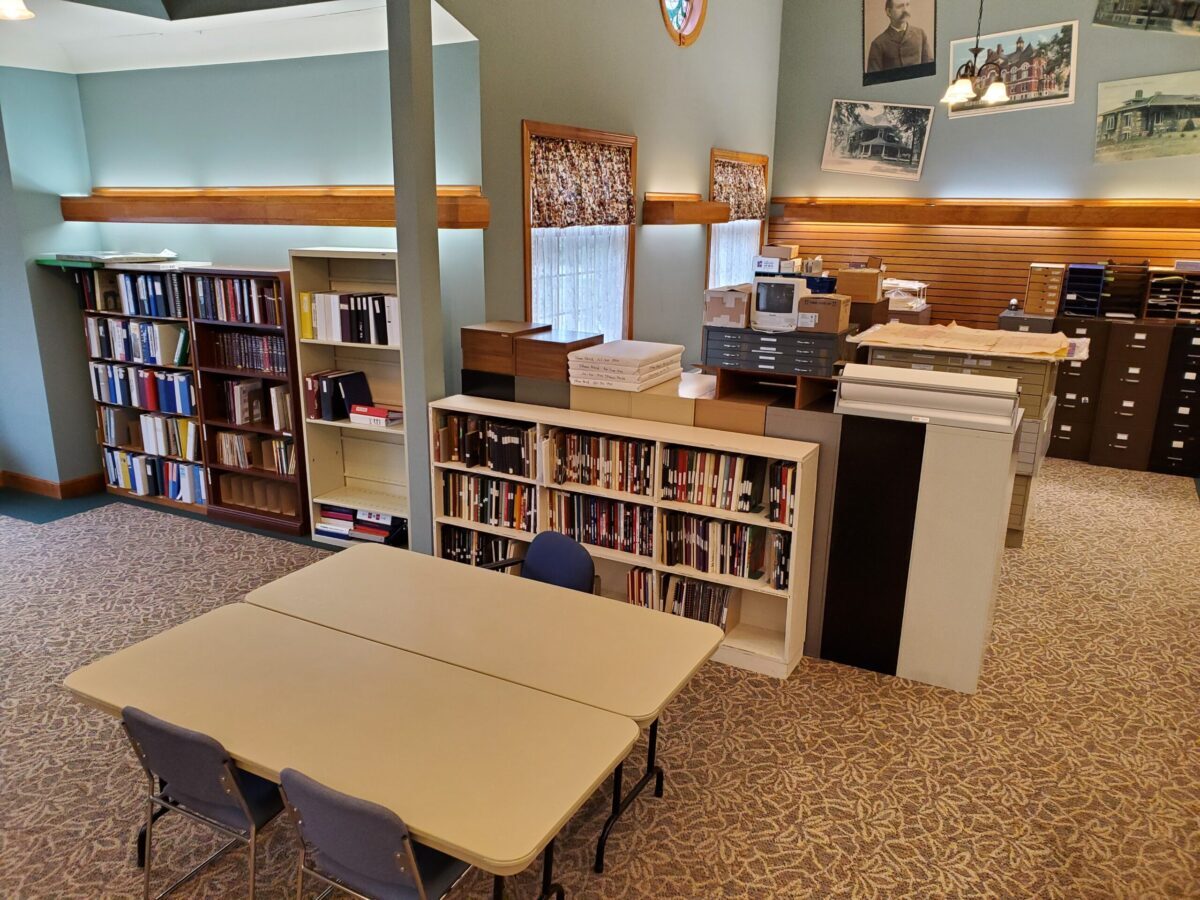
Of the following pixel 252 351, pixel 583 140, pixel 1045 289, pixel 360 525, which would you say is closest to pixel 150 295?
pixel 252 351

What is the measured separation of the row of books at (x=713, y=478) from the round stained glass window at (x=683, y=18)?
513cm

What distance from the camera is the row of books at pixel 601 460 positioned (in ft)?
14.8

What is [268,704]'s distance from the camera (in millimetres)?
2648

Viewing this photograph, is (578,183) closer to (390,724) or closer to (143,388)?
(143,388)

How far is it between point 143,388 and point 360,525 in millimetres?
2189

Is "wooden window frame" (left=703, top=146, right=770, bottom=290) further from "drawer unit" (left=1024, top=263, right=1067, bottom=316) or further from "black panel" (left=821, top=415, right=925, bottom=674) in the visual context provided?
"black panel" (left=821, top=415, right=925, bottom=674)

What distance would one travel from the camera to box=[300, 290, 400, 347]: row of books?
5.43 m

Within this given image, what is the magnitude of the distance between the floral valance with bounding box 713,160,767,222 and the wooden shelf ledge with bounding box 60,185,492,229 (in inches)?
170

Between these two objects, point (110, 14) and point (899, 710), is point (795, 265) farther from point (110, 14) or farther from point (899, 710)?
point (110, 14)

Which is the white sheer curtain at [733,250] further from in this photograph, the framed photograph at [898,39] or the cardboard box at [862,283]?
the cardboard box at [862,283]

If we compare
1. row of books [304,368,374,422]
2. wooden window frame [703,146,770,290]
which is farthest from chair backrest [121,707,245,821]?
wooden window frame [703,146,770,290]

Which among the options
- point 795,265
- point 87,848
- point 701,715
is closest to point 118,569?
point 87,848

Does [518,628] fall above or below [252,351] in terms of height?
below

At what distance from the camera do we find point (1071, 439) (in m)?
8.16
